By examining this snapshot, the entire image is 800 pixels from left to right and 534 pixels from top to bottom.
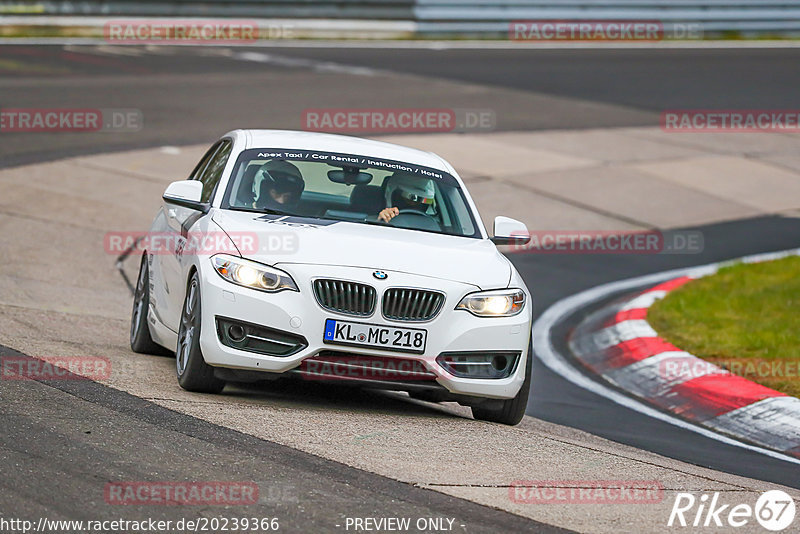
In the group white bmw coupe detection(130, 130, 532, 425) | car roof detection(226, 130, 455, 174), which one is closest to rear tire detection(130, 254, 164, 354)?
white bmw coupe detection(130, 130, 532, 425)

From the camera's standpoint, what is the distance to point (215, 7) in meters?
30.1

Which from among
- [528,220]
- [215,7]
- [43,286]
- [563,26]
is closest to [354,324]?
[43,286]

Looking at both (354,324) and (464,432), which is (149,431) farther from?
(464,432)

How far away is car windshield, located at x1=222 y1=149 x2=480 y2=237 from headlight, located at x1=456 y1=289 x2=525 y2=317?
834mm

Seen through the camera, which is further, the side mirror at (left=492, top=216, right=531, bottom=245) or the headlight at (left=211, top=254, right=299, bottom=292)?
the side mirror at (left=492, top=216, right=531, bottom=245)

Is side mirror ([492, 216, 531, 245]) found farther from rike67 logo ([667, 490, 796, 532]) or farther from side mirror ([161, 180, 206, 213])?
rike67 logo ([667, 490, 796, 532])

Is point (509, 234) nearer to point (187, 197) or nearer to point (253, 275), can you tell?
point (253, 275)

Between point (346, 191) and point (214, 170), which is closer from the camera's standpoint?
point (346, 191)

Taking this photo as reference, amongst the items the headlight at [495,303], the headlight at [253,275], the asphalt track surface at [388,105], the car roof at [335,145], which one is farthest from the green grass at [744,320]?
the headlight at [253,275]

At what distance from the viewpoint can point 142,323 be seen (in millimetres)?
9016

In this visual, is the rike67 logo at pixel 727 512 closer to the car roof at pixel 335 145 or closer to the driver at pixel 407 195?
the driver at pixel 407 195

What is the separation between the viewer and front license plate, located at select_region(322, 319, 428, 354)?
725cm

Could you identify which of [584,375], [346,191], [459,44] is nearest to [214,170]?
[346,191]

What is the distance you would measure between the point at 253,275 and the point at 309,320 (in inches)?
15.8
